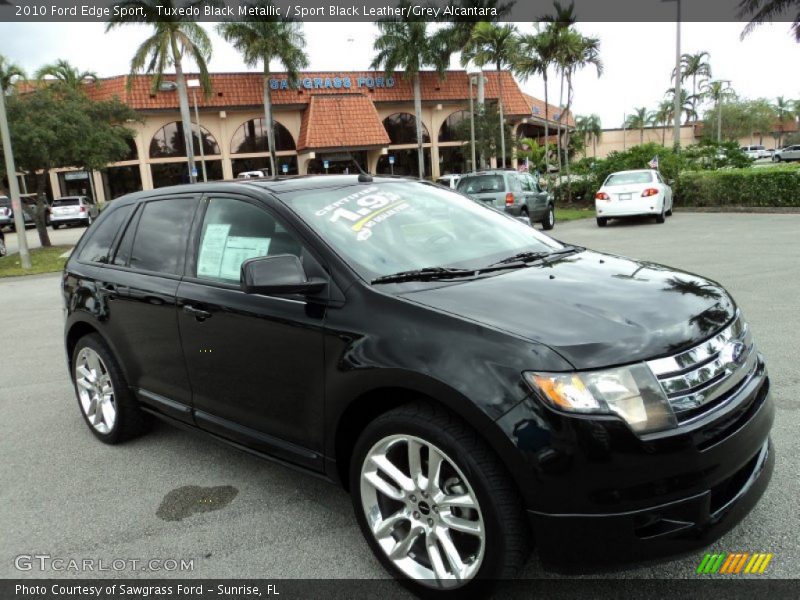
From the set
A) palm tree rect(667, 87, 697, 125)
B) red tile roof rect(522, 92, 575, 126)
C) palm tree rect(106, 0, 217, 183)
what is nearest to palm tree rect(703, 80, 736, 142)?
palm tree rect(667, 87, 697, 125)

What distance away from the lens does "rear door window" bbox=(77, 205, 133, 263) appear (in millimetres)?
4496

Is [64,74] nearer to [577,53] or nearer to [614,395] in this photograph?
[577,53]

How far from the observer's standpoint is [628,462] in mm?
2172

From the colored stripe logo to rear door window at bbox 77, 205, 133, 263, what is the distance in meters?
3.93

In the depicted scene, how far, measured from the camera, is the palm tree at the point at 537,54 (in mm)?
29750

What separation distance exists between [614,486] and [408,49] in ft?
134

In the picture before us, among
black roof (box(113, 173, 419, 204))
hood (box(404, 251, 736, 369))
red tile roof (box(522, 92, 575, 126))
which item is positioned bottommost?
hood (box(404, 251, 736, 369))

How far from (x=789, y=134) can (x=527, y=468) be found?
390 ft

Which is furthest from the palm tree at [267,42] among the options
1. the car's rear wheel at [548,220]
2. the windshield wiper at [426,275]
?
the windshield wiper at [426,275]

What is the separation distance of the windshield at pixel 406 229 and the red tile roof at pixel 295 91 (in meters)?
36.4

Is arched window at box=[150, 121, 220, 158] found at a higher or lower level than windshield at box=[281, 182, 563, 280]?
higher

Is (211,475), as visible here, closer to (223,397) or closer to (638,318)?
(223,397)

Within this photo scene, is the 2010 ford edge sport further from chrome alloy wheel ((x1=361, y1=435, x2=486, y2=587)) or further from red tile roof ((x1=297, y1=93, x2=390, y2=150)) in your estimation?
red tile roof ((x1=297, y1=93, x2=390, y2=150))

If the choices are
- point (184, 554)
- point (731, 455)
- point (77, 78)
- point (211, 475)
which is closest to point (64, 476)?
point (211, 475)
